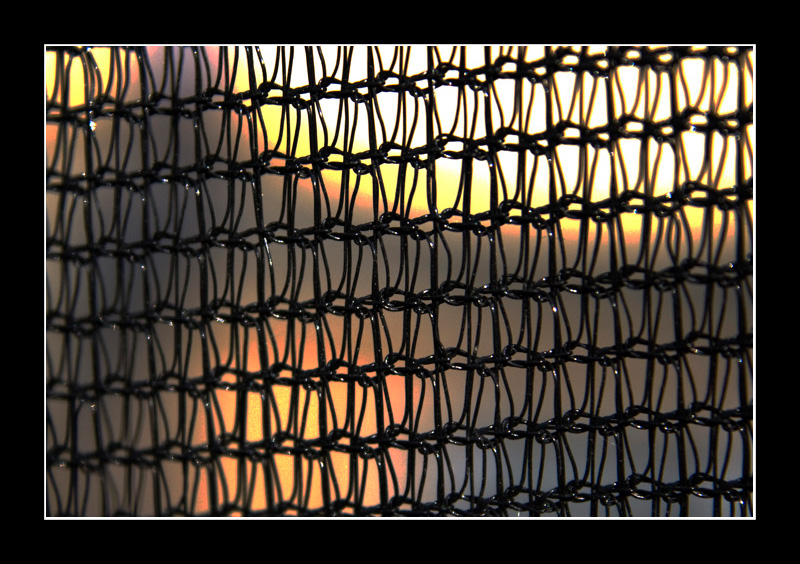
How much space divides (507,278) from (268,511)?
0.83 ft

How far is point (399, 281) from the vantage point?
0.40m

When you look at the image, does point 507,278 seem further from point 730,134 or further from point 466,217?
point 730,134

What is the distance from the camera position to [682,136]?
0.37 metres

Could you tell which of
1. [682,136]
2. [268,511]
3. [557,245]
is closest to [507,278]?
[557,245]

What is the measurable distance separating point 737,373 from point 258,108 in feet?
1.24

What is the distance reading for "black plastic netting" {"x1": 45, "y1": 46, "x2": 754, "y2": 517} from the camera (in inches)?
14.7

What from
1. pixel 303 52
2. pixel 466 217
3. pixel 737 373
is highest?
pixel 303 52

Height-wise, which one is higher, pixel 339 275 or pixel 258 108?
pixel 258 108

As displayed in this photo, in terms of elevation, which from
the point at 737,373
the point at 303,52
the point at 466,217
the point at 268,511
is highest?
the point at 303,52

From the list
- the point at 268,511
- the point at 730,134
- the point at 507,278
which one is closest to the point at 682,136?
the point at 730,134

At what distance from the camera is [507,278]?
0.40m

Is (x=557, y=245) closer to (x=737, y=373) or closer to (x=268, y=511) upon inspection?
(x=737, y=373)

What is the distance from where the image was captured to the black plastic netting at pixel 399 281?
1.22ft

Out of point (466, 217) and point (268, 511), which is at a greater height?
point (466, 217)
